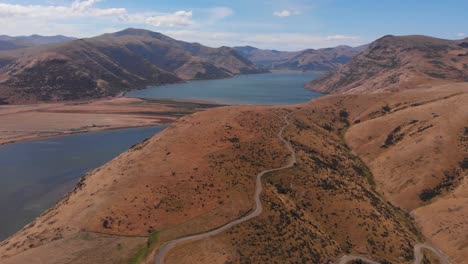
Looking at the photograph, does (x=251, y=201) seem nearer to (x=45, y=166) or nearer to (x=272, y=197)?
(x=272, y=197)

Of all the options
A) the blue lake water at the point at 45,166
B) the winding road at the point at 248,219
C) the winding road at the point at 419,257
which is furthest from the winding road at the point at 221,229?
the blue lake water at the point at 45,166

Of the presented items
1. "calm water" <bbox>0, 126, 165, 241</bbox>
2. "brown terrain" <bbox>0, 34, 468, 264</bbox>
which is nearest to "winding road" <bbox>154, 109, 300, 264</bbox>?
"brown terrain" <bbox>0, 34, 468, 264</bbox>

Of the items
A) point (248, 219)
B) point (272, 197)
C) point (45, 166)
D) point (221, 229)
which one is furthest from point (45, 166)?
point (248, 219)

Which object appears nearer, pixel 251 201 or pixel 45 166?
pixel 251 201

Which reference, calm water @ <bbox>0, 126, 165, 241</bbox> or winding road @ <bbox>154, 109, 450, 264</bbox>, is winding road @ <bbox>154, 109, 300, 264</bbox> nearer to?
winding road @ <bbox>154, 109, 450, 264</bbox>

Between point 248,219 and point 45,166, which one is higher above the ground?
point 248,219

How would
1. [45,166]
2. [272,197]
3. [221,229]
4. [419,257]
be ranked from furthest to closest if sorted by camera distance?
[45,166] < [272,197] < [419,257] < [221,229]
